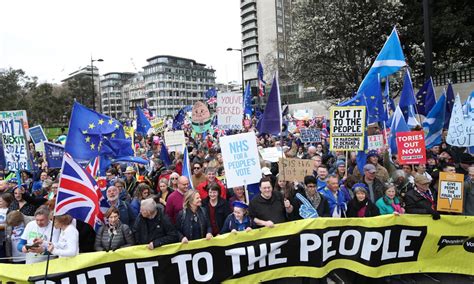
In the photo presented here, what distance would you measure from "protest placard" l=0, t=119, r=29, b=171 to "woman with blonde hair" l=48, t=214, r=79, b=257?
146 inches

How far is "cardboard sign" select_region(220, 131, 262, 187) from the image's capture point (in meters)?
5.96

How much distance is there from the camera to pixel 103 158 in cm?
962

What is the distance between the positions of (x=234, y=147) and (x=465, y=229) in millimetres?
3384

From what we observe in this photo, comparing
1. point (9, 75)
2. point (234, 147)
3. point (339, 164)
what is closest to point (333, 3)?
point (339, 164)

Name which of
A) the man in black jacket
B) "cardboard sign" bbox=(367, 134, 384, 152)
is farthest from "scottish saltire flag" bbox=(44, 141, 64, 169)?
"cardboard sign" bbox=(367, 134, 384, 152)

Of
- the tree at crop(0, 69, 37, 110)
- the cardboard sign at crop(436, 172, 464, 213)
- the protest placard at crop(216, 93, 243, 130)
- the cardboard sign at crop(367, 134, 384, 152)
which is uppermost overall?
the tree at crop(0, 69, 37, 110)

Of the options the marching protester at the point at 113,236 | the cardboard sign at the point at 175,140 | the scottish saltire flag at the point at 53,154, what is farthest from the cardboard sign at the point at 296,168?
the cardboard sign at the point at 175,140

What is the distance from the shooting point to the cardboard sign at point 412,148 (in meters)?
7.80

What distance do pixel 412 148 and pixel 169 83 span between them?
12550 cm

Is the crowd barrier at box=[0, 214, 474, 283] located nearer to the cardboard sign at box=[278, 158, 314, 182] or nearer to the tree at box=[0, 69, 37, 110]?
the cardboard sign at box=[278, 158, 314, 182]

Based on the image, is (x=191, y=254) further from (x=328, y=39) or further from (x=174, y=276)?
(x=328, y=39)

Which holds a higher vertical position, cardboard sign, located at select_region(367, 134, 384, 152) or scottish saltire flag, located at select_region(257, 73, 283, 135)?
scottish saltire flag, located at select_region(257, 73, 283, 135)

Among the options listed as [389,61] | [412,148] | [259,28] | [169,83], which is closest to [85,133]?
[412,148]

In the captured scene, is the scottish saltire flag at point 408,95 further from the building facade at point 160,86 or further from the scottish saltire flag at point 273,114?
the building facade at point 160,86
